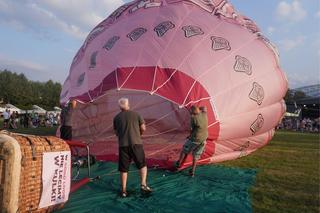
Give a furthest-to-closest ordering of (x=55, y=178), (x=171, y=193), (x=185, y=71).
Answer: (x=185, y=71) < (x=171, y=193) < (x=55, y=178)

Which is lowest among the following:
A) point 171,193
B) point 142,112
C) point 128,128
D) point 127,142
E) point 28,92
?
point 171,193

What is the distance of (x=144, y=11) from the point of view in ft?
30.1

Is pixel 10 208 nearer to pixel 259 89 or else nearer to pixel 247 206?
pixel 247 206

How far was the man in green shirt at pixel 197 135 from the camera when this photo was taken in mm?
6582

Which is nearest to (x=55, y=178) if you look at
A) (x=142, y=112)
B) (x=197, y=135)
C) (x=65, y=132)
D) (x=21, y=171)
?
(x=21, y=171)

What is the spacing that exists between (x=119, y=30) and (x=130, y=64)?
1.52 meters

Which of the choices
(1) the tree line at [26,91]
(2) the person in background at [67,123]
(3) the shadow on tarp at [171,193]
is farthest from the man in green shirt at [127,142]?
(1) the tree line at [26,91]

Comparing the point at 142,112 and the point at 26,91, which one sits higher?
the point at 26,91

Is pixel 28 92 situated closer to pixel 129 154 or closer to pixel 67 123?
pixel 67 123

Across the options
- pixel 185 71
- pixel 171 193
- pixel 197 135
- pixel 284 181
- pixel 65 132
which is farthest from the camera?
pixel 65 132

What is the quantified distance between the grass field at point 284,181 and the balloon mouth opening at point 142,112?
192 cm

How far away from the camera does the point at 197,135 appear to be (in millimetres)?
6594

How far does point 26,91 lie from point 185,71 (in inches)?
2552

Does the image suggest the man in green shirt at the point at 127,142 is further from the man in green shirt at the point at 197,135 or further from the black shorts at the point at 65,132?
the black shorts at the point at 65,132
